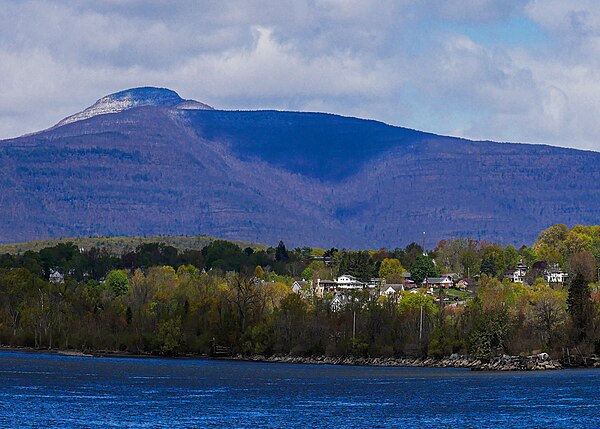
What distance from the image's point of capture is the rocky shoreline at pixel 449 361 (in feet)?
479

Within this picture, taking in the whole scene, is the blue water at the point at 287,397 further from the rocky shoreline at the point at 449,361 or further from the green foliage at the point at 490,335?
the green foliage at the point at 490,335

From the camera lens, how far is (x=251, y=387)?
382ft

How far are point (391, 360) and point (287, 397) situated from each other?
59.1 meters

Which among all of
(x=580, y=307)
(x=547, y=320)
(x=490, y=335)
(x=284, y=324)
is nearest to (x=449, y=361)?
(x=490, y=335)

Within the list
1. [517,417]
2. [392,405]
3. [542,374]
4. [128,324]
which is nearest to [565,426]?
[517,417]

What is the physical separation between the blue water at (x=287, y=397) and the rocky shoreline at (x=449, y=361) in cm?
526

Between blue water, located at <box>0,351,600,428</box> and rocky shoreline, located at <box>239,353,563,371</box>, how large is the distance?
5.26m

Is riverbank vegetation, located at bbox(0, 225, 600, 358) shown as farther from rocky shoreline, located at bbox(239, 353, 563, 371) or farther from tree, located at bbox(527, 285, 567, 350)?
rocky shoreline, located at bbox(239, 353, 563, 371)

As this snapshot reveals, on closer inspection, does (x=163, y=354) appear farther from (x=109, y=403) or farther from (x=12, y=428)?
(x=12, y=428)

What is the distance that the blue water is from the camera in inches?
3438

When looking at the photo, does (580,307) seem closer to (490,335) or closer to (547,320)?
(547,320)

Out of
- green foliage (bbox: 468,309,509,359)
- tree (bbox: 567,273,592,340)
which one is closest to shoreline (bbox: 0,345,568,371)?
green foliage (bbox: 468,309,509,359)

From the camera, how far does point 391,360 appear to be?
537 ft

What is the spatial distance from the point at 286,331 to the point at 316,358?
5648 millimetres
